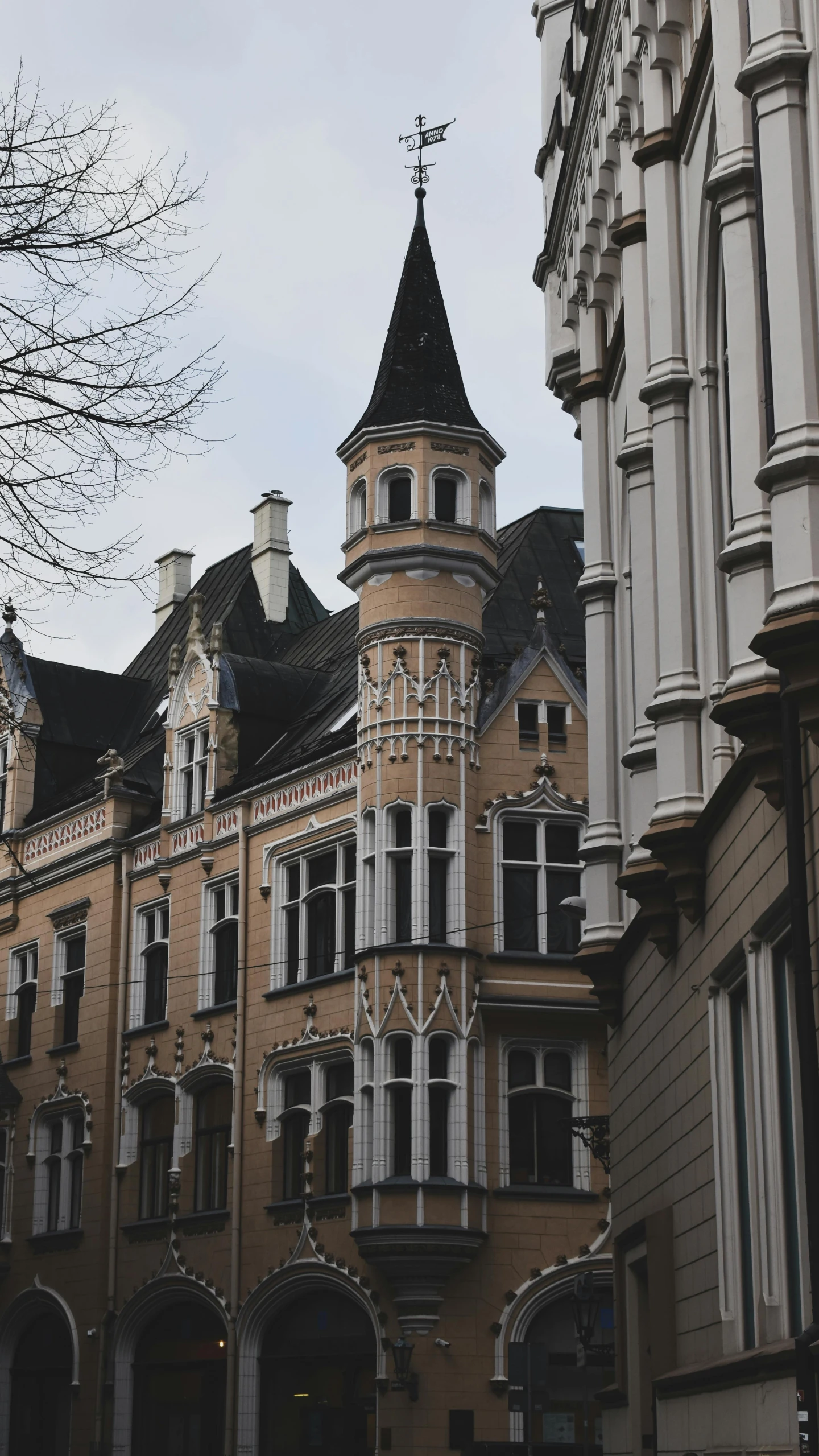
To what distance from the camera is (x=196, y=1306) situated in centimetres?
3428

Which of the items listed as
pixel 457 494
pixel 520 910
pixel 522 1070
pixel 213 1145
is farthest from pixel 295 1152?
pixel 457 494

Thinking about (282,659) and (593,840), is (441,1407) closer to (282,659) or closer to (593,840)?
(593,840)

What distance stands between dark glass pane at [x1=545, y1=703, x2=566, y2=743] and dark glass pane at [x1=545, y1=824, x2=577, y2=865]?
4.78ft

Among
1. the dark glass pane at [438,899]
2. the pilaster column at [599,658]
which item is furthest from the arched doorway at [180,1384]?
the pilaster column at [599,658]

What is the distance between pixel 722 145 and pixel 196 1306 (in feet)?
87.5

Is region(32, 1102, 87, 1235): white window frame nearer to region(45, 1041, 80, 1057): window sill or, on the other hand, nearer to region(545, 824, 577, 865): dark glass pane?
region(45, 1041, 80, 1057): window sill

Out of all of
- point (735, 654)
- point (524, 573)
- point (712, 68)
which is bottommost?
point (735, 654)

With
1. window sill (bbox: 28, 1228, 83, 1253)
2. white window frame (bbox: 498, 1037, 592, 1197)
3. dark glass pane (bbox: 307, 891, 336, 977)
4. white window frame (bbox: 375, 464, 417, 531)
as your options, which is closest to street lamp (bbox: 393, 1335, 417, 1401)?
white window frame (bbox: 498, 1037, 592, 1197)

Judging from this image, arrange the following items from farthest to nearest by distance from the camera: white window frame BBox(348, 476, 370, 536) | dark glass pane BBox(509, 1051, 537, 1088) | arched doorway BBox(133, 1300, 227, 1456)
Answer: white window frame BBox(348, 476, 370, 536)
arched doorway BBox(133, 1300, 227, 1456)
dark glass pane BBox(509, 1051, 537, 1088)

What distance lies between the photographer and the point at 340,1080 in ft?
104

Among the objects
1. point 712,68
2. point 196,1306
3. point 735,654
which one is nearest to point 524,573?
point 196,1306

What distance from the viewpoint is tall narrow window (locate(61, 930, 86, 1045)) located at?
39.9m

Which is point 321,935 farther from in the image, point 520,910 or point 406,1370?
point 406,1370

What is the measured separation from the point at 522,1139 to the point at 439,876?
14.0 ft
